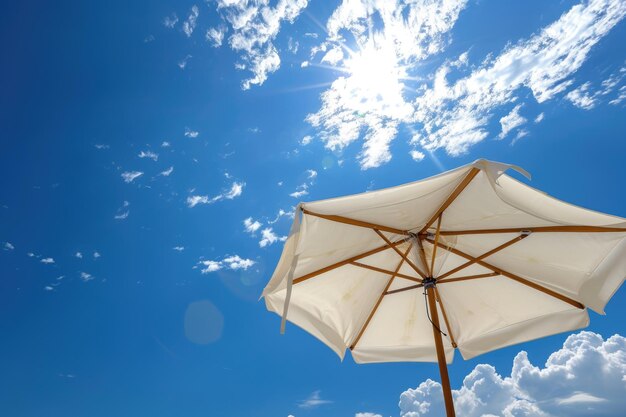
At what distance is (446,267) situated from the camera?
622 cm

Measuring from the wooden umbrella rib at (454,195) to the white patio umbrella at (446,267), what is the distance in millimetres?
15

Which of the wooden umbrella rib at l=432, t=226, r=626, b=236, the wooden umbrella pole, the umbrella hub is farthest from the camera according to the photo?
the umbrella hub

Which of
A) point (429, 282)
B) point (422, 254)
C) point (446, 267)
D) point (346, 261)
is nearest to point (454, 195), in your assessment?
point (422, 254)

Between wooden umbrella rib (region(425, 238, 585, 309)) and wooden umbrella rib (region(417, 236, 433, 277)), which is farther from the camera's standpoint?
wooden umbrella rib (region(425, 238, 585, 309))

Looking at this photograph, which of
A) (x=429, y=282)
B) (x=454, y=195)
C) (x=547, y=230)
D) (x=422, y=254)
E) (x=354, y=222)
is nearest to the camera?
(x=454, y=195)

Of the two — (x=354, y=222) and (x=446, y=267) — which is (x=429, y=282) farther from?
(x=354, y=222)

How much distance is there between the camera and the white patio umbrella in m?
4.22

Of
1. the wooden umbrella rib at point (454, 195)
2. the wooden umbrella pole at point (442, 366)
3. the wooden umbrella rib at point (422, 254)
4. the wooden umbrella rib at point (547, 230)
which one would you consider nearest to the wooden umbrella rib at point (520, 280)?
the wooden umbrella rib at point (422, 254)

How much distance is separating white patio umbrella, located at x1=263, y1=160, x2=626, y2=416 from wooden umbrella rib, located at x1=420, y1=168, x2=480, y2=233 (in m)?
0.02

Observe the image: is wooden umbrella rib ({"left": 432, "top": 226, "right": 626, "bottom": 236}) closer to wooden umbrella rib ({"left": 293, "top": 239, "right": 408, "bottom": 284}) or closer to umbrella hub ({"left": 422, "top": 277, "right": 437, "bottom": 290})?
wooden umbrella rib ({"left": 293, "top": 239, "right": 408, "bottom": 284})

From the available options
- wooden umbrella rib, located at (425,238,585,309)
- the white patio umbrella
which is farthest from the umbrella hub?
wooden umbrella rib, located at (425,238,585,309)

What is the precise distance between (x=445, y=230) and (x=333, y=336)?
2409mm

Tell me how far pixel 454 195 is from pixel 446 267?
2.19 metres

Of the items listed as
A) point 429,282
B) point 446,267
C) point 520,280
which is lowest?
point 429,282
